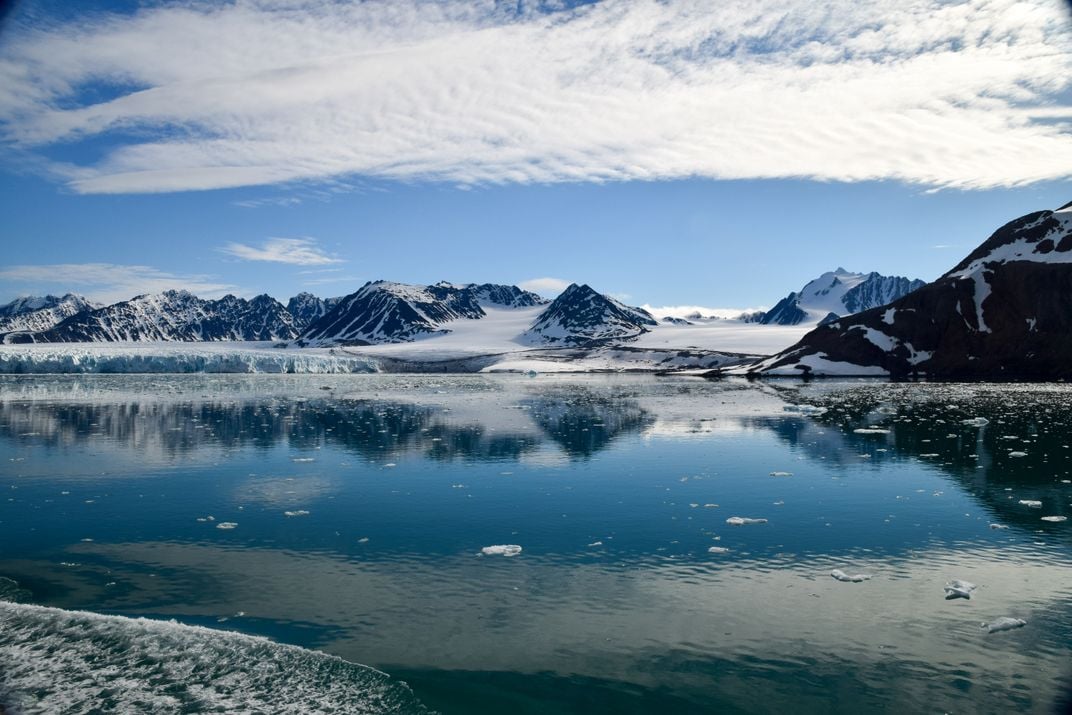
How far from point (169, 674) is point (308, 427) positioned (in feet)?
98.3

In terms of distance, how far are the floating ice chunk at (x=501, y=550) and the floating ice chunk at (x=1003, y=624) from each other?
805cm

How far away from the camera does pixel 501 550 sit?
1451cm

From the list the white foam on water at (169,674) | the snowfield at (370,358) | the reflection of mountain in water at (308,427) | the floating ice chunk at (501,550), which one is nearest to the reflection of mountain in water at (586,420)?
the reflection of mountain in water at (308,427)

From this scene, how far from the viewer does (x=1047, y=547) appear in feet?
48.3

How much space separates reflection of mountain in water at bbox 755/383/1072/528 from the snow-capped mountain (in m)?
38.2

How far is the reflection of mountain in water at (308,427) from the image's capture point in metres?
30.5

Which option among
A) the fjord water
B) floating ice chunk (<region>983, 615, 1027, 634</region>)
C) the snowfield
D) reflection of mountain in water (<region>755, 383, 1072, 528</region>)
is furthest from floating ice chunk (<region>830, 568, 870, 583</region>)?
the snowfield

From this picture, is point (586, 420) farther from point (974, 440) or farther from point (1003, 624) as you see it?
point (1003, 624)

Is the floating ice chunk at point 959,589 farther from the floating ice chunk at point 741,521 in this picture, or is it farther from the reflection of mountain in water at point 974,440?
the reflection of mountain in water at point 974,440

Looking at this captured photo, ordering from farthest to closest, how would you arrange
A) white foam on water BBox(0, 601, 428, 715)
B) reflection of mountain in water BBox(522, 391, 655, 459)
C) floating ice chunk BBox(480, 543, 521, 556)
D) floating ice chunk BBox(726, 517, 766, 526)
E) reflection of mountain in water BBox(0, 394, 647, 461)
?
reflection of mountain in water BBox(522, 391, 655, 459) → reflection of mountain in water BBox(0, 394, 647, 461) → floating ice chunk BBox(726, 517, 766, 526) → floating ice chunk BBox(480, 543, 521, 556) → white foam on water BBox(0, 601, 428, 715)

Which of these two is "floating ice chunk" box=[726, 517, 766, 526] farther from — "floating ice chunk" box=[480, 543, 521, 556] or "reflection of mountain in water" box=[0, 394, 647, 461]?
"reflection of mountain in water" box=[0, 394, 647, 461]

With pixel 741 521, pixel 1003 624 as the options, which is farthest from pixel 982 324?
pixel 1003 624

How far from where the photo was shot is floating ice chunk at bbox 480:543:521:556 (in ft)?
47.2

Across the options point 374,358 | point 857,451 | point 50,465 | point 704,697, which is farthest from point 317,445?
point 374,358
